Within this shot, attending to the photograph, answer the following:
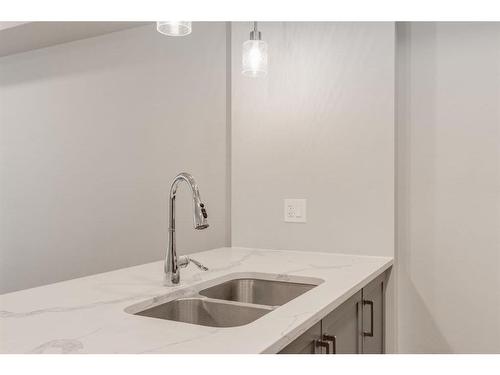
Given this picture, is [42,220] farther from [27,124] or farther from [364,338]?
[364,338]

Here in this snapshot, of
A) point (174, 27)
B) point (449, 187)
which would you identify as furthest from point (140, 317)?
point (449, 187)

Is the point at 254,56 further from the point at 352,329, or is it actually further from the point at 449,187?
the point at 352,329

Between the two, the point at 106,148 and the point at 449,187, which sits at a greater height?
the point at 106,148

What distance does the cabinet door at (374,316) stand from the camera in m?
1.71

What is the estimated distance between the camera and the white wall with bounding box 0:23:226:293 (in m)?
2.46

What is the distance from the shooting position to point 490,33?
189cm

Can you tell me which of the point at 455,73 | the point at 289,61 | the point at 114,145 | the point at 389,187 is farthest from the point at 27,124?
the point at 455,73

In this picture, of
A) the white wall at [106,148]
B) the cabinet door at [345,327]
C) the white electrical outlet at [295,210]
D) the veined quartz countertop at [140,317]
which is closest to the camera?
the veined quartz countertop at [140,317]

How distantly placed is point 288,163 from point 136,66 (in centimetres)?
116

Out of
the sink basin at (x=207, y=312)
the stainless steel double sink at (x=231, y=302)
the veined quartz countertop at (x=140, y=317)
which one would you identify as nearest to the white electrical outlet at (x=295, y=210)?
the veined quartz countertop at (x=140, y=317)

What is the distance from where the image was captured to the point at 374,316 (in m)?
1.84

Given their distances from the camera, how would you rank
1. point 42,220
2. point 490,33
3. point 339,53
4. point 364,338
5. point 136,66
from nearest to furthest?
point 364,338, point 490,33, point 339,53, point 136,66, point 42,220

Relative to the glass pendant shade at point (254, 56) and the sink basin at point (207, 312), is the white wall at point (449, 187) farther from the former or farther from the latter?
the sink basin at point (207, 312)

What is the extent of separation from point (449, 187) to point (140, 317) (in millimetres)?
1405
